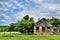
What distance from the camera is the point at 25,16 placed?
105 metres

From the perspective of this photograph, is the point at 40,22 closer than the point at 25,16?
Yes

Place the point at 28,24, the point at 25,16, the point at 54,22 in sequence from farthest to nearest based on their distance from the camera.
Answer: the point at 54,22
the point at 25,16
the point at 28,24

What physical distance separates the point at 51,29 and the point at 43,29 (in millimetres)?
4478

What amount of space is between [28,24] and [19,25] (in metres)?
5.31

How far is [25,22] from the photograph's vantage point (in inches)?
3819

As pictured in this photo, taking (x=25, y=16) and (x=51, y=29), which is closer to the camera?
(x=51, y=29)

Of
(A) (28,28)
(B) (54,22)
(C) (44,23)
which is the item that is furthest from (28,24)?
(B) (54,22)

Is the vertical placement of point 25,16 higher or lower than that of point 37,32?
higher

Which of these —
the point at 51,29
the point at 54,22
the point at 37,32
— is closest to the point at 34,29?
the point at 37,32

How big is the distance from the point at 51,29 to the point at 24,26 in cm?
1390

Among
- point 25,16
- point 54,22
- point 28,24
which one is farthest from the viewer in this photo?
point 54,22

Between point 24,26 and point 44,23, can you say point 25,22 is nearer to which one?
point 24,26

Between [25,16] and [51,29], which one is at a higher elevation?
[25,16]

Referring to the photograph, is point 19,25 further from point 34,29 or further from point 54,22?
point 54,22
